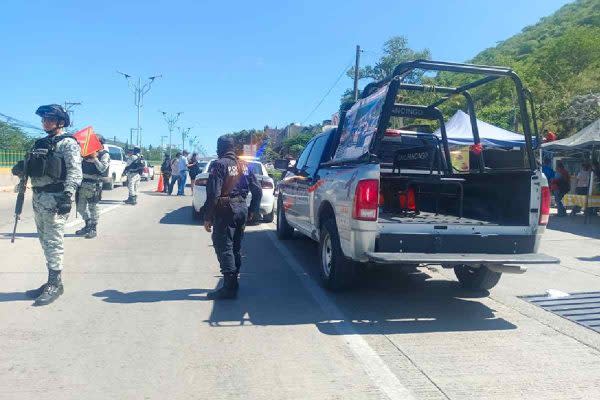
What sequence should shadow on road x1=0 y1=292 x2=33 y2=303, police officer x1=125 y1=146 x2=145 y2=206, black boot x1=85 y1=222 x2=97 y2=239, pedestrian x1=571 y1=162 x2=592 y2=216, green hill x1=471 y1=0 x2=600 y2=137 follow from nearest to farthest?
shadow on road x1=0 y1=292 x2=33 y2=303, black boot x1=85 y1=222 x2=97 y2=239, police officer x1=125 y1=146 x2=145 y2=206, pedestrian x1=571 y1=162 x2=592 y2=216, green hill x1=471 y1=0 x2=600 y2=137

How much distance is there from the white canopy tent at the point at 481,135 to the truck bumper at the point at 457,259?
839 centimetres

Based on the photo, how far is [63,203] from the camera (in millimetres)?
5539

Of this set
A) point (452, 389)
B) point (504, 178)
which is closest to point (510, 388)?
point (452, 389)

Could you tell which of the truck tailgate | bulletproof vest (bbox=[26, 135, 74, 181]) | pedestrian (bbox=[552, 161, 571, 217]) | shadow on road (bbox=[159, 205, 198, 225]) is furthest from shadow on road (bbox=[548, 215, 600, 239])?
bulletproof vest (bbox=[26, 135, 74, 181])

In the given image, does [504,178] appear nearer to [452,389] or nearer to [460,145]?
[452,389]

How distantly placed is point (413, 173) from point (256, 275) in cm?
249

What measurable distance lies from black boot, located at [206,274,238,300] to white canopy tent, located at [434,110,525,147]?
9.00 metres

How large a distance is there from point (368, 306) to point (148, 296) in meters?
2.43

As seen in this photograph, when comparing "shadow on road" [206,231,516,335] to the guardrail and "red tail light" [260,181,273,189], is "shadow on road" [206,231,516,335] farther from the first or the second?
the guardrail

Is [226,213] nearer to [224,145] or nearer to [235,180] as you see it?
[235,180]

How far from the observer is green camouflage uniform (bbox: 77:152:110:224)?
9.52 metres

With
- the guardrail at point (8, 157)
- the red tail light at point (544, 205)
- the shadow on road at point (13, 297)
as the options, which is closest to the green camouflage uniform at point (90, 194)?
the shadow on road at point (13, 297)

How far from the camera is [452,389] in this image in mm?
3711

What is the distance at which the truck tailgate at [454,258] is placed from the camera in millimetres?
5047
